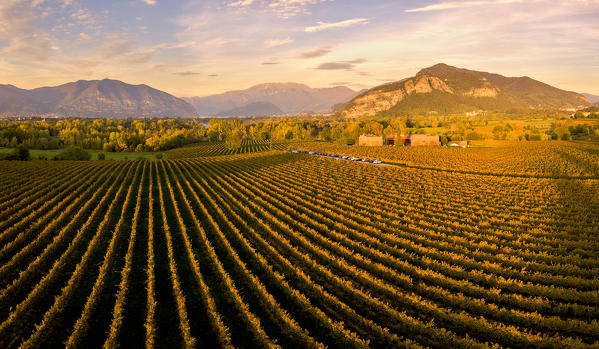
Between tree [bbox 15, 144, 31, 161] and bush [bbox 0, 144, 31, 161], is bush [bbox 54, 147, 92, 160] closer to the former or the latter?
tree [bbox 15, 144, 31, 161]

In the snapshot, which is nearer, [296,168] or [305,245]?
[305,245]

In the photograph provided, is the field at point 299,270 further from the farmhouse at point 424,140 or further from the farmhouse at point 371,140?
the farmhouse at point 371,140

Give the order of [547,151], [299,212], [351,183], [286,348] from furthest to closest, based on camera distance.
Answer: [547,151]
[351,183]
[299,212]
[286,348]

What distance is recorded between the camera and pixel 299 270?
17.2 metres

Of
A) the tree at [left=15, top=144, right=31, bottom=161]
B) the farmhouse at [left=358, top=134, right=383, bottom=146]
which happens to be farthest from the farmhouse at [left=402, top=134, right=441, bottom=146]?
the tree at [left=15, top=144, right=31, bottom=161]

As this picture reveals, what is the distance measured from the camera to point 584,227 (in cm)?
2430

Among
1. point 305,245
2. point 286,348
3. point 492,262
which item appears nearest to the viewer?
point 286,348

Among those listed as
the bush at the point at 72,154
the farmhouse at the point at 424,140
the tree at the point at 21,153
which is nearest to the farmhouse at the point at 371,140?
the farmhouse at the point at 424,140

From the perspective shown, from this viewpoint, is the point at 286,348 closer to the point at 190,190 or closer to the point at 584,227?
the point at 584,227

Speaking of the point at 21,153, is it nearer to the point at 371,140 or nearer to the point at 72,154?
the point at 72,154

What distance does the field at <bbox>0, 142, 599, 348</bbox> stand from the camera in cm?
1240

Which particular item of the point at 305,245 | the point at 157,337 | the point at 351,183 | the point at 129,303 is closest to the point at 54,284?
the point at 129,303

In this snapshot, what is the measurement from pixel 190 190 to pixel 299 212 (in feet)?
65.7

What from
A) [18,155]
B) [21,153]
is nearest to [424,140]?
[21,153]
